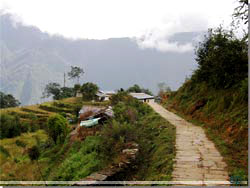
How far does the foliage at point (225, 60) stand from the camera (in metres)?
4.45

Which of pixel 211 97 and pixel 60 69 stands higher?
pixel 60 69

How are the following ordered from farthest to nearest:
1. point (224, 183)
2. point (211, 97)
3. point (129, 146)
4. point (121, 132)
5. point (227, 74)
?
point (211, 97) → point (227, 74) → point (121, 132) → point (129, 146) → point (224, 183)

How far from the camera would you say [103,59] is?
303 inches

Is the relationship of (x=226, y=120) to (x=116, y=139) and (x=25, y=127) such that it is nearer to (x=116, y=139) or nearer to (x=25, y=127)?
(x=116, y=139)

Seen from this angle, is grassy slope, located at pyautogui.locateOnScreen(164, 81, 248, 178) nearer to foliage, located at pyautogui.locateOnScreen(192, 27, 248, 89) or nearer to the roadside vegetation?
the roadside vegetation

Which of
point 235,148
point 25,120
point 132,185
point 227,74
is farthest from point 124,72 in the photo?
point 25,120

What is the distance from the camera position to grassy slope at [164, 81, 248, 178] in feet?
8.39

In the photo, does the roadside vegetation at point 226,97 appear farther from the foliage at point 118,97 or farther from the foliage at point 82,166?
the foliage at point 118,97

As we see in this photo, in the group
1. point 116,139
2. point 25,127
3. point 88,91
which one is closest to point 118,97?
point 116,139

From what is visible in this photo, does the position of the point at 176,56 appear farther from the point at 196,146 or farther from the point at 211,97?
the point at 211,97

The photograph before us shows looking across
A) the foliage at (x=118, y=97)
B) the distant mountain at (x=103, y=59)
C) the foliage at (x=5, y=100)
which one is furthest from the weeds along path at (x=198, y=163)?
the foliage at (x=118, y=97)

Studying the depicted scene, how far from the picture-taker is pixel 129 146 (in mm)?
3395

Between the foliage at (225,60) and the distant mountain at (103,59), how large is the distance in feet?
1.89

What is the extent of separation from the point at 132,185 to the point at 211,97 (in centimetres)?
409
